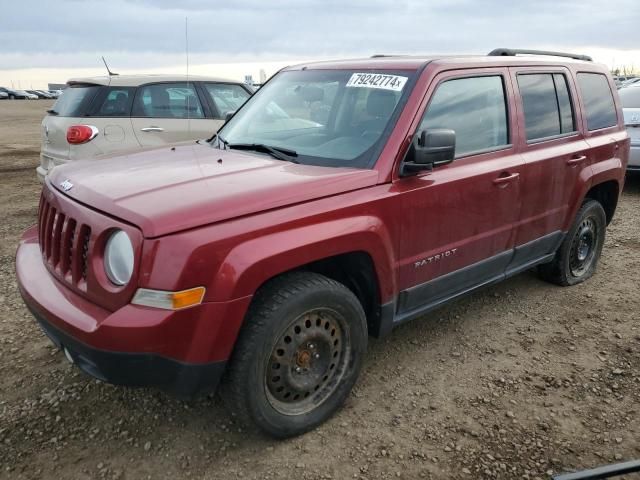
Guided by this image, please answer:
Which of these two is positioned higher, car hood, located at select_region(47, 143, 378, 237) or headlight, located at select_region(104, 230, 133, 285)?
car hood, located at select_region(47, 143, 378, 237)

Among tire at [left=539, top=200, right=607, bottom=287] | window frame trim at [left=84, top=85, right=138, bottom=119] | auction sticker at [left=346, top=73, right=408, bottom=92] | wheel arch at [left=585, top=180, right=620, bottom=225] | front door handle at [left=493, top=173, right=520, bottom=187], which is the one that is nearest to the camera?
auction sticker at [left=346, top=73, right=408, bottom=92]

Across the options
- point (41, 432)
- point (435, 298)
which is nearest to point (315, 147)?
point (435, 298)

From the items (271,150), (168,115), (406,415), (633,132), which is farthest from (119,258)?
(633,132)

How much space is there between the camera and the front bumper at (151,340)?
7.36 feet

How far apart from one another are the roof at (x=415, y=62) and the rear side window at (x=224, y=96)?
3.35 m

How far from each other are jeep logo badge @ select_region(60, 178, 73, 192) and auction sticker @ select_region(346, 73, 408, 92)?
1.70 meters

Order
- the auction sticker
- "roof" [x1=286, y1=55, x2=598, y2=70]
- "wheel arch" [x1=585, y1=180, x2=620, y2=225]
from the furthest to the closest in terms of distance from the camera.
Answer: "wheel arch" [x1=585, y1=180, x2=620, y2=225]
"roof" [x1=286, y1=55, x2=598, y2=70]
the auction sticker

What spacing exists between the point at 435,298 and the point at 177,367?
172 centimetres

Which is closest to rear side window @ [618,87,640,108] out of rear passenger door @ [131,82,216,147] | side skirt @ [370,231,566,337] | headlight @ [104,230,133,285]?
side skirt @ [370,231,566,337]

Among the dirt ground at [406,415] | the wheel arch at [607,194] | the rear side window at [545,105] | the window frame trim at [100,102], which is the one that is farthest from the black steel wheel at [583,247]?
the window frame trim at [100,102]

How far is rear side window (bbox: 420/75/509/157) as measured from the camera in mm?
3263

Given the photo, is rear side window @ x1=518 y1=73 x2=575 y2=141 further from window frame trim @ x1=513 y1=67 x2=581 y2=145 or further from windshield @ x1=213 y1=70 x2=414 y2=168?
windshield @ x1=213 y1=70 x2=414 y2=168

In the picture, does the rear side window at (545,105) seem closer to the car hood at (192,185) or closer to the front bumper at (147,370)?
the car hood at (192,185)

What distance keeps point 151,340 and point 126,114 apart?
505 centimetres
